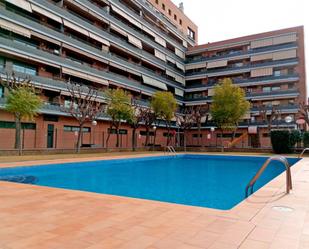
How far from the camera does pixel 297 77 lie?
39156 mm

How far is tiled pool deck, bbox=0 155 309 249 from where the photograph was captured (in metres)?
3.58

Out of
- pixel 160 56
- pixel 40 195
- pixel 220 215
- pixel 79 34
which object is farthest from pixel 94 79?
pixel 220 215

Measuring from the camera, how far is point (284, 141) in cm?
2483

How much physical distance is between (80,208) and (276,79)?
40836mm

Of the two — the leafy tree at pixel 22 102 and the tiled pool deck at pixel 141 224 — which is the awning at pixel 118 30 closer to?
the leafy tree at pixel 22 102

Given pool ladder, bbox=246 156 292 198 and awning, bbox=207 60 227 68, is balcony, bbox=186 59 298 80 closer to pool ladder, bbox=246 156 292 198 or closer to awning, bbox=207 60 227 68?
awning, bbox=207 60 227 68

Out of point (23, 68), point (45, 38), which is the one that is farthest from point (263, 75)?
point (23, 68)

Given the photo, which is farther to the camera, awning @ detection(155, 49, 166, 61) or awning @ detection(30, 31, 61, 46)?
awning @ detection(155, 49, 166, 61)

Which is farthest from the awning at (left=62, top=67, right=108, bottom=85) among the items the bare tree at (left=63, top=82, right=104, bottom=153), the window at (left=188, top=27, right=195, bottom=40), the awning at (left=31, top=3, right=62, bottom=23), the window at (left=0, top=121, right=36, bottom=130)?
the window at (left=188, top=27, right=195, bottom=40)

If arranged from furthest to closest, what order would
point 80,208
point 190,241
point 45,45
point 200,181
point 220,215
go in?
point 45,45, point 200,181, point 80,208, point 220,215, point 190,241

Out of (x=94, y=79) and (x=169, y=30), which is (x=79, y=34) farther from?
(x=169, y=30)

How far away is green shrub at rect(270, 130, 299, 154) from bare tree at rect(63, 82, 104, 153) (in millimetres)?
16642

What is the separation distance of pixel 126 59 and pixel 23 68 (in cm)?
1593

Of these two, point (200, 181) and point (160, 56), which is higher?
point (160, 56)
